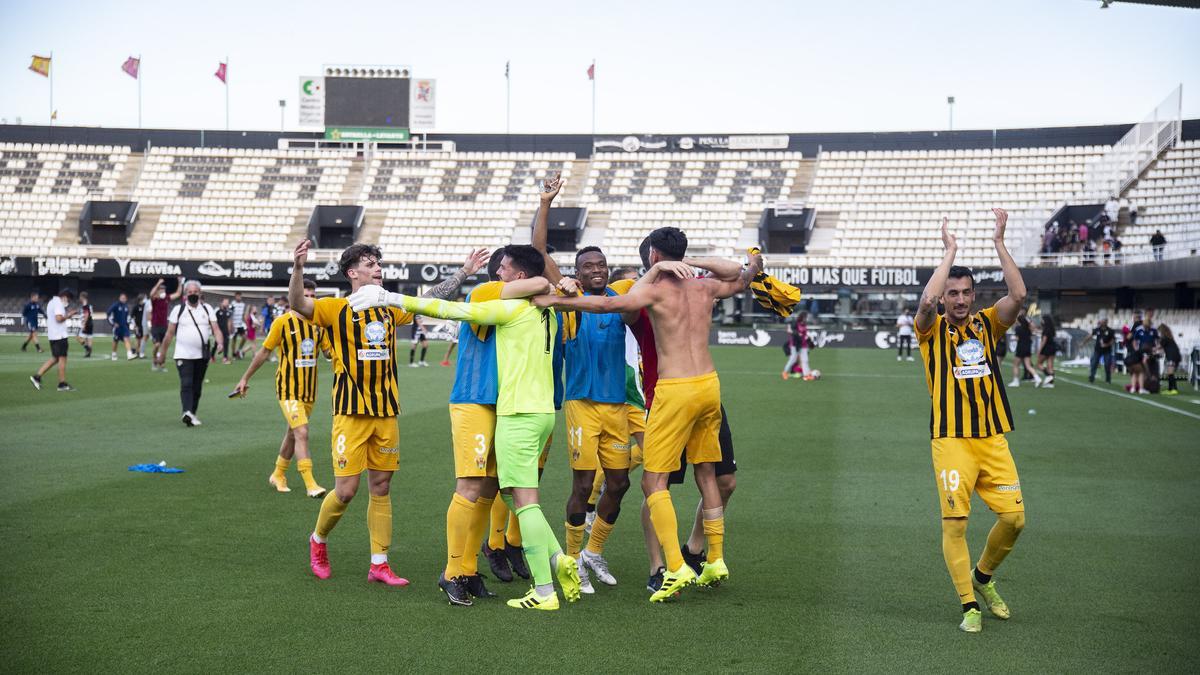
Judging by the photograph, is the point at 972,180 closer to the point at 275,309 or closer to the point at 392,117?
the point at 392,117

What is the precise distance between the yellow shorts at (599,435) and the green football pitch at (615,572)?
0.82 m

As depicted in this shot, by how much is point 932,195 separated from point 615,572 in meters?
50.5

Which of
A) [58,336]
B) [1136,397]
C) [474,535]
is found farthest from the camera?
[1136,397]

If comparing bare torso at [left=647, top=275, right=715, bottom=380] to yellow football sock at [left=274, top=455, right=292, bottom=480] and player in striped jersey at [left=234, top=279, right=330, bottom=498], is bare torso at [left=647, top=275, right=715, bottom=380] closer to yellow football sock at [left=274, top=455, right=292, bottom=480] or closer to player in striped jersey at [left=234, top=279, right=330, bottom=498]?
player in striped jersey at [left=234, top=279, right=330, bottom=498]

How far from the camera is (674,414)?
257 inches

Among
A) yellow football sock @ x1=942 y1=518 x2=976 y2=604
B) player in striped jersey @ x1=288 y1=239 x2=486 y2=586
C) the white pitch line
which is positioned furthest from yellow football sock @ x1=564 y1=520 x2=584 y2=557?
the white pitch line

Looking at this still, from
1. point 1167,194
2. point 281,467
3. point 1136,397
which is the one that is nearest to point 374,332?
point 281,467

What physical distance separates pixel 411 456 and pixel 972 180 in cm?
4790

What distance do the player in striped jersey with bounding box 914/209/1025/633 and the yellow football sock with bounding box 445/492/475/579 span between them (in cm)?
274

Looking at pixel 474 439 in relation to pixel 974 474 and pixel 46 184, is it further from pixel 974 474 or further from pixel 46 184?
pixel 46 184

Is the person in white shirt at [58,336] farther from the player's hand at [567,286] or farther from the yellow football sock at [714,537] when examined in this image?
the yellow football sock at [714,537]

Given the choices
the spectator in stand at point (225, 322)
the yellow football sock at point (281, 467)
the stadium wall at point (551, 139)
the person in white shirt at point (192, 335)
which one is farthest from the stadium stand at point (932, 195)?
the yellow football sock at point (281, 467)

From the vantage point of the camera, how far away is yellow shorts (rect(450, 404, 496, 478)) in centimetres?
645

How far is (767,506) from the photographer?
31.7ft
